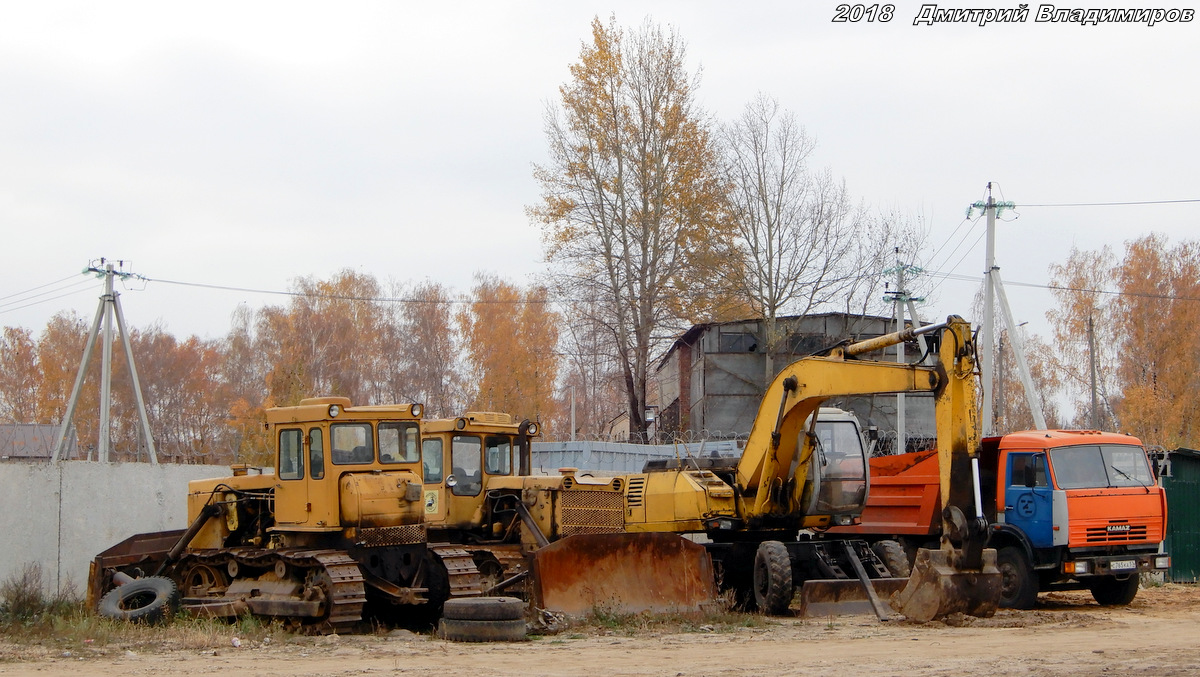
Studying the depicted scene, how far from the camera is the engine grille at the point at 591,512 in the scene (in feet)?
49.1

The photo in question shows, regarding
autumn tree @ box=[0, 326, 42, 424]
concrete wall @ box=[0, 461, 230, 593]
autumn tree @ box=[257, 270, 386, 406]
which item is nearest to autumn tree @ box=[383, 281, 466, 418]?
autumn tree @ box=[257, 270, 386, 406]

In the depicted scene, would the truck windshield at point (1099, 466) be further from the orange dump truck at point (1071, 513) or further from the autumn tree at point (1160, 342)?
the autumn tree at point (1160, 342)

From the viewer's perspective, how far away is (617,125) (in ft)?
114

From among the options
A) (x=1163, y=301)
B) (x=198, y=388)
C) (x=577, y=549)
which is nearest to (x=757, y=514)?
(x=577, y=549)

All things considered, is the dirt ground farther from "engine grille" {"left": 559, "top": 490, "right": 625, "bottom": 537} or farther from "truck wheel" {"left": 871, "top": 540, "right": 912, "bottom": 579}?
"engine grille" {"left": 559, "top": 490, "right": 625, "bottom": 537}

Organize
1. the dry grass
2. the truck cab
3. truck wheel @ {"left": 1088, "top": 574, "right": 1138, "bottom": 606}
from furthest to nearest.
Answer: truck wheel @ {"left": 1088, "top": 574, "right": 1138, "bottom": 606} < the truck cab < the dry grass

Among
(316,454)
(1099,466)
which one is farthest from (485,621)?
(1099,466)

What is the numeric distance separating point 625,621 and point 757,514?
9.29 ft

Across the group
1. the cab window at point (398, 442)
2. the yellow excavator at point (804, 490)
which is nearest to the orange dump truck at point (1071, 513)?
the yellow excavator at point (804, 490)

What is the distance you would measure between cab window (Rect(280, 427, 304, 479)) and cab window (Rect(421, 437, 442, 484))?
234cm

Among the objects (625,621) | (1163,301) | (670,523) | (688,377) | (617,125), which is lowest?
(625,621)

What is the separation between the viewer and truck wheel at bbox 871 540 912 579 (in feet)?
49.3

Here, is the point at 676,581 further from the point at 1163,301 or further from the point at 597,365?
the point at 1163,301

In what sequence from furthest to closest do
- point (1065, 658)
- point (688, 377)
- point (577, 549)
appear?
point (688, 377) < point (577, 549) < point (1065, 658)
